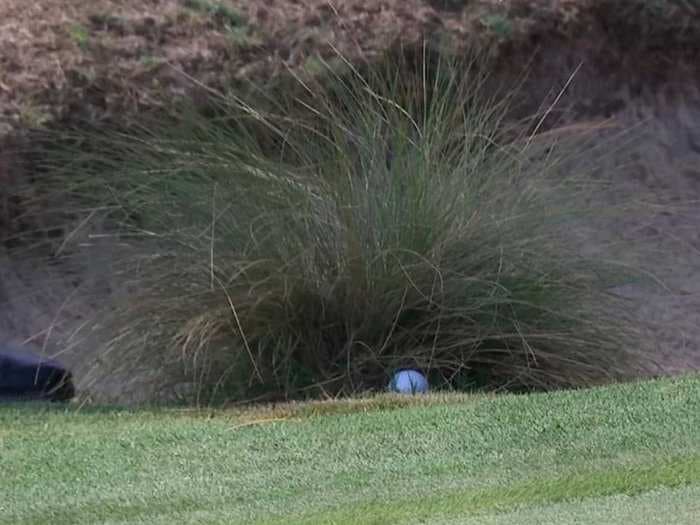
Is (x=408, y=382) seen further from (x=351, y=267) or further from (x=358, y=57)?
(x=358, y=57)

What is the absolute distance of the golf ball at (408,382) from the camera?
6.75 meters

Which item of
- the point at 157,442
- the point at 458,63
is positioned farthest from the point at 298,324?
the point at 458,63

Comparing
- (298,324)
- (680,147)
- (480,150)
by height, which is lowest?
(680,147)

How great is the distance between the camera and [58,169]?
800 cm

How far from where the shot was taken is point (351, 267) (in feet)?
23.1

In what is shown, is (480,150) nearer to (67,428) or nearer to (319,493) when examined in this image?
(67,428)

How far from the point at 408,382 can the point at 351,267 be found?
0.58 meters

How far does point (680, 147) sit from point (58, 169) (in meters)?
5.09

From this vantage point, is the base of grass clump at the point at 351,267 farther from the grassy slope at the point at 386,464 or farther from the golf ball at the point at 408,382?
the grassy slope at the point at 386,464

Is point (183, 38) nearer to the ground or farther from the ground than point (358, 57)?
farther from the ground

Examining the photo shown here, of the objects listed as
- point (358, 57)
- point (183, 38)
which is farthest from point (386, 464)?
point (183, 38)

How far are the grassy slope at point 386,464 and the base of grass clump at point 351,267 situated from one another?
106 centimetres

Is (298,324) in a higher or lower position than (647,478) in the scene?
lower

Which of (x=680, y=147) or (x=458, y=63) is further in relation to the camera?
(x=680, y=147)
